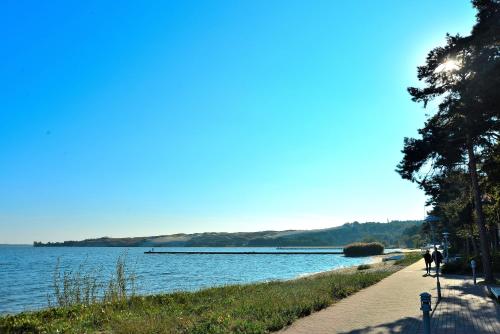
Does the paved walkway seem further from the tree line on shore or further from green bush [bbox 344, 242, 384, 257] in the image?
green bush [bbox 344, 242, 384, 257]

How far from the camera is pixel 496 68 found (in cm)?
1515

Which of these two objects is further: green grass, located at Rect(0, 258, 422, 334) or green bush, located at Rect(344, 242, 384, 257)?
green bush, located at Rect(344, 242, 384, 257)

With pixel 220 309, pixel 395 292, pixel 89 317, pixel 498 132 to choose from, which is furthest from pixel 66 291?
pixel 498 132

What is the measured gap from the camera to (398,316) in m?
12.5

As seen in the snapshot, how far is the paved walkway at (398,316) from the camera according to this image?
10.6 metres

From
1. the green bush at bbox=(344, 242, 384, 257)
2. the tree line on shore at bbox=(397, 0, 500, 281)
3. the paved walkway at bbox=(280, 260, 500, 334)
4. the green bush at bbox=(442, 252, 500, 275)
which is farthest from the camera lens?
the green bush at bbox=(344, 242, 384, 257)

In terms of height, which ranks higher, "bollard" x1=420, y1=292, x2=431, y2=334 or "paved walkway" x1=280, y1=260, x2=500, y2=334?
"bollard" x1=420, y1=292, x2=431, y2=334

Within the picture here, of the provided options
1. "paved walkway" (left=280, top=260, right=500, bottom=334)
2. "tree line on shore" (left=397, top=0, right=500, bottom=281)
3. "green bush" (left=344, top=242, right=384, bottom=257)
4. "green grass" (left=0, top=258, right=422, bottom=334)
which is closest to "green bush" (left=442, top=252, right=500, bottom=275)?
"tree line on shore" (left=397, top=0, right=500, bottom=281)

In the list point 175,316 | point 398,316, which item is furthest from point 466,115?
point 175,316

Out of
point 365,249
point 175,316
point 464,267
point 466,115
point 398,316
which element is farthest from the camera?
point 365,249

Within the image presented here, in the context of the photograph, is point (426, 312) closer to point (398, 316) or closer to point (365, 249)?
point (398, 316)

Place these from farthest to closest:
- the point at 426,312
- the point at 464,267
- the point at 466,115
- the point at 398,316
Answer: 1. the point at 464,267
2. the point at 466,115
3. the point at 398,316
4. the point at 426,312

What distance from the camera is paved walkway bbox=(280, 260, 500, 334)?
10633 mm

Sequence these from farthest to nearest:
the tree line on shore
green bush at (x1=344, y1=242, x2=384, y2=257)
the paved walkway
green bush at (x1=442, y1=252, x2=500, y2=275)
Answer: green bush at (x1=344, y1=242, x2=384, y2=257) → green bush at (x1=442, y1=252, x2=500, y2=275) → the tree line on shore → the paved walkway
